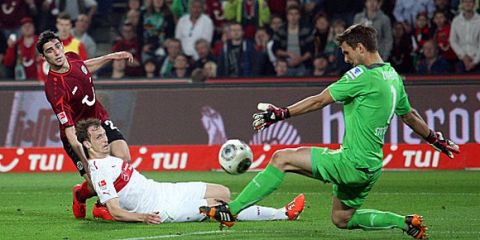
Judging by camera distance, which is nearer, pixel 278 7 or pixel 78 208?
pixel 78 208

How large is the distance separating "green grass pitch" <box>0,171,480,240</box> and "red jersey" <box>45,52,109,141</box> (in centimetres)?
105

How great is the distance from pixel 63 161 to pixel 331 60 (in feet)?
16.7

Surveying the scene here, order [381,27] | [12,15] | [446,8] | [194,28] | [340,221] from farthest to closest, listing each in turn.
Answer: [12,15] < [194,28] < [446,8] < [381,27] < [340,221]

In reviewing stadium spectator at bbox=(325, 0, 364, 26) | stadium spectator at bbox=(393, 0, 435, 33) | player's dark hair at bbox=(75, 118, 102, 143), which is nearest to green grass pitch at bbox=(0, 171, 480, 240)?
player's dark hair at bbox=(75, 118, 102, 143)

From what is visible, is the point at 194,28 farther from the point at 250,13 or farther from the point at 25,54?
the point at 25,54

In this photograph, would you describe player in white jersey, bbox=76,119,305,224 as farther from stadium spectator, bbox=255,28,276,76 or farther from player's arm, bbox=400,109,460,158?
stadium spectator, bbox=255,28,276,76

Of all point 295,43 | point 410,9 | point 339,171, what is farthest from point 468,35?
point 339,171

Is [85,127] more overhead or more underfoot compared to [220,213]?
more overhead

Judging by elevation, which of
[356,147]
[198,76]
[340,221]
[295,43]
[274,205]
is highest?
[356,147]

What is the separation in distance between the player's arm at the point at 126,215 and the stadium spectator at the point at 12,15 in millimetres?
12585

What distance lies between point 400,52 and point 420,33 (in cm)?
58

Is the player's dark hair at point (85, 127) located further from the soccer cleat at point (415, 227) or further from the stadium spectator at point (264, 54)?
the stadium spectator at point (264, 54)

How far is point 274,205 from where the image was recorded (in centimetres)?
1306

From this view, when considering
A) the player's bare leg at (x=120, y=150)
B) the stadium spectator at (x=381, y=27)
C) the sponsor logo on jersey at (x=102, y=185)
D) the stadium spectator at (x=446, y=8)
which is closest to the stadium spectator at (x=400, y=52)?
the stadium spectator at (x=381, y=27)
